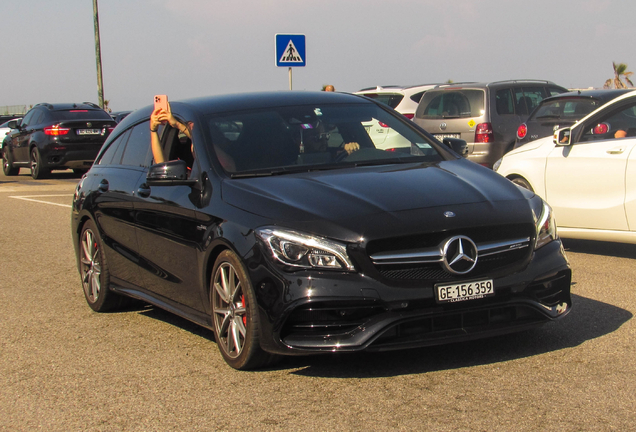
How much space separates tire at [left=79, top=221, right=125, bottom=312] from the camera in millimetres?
6879

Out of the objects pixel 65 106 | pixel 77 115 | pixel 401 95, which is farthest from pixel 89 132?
pixel 401 95

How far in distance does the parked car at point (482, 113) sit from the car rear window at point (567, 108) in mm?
1251

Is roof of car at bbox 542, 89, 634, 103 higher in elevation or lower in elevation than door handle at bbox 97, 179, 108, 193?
higher

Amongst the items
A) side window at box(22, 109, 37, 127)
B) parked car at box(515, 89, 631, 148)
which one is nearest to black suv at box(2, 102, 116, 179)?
side window at box(22, 109, 37, 127)

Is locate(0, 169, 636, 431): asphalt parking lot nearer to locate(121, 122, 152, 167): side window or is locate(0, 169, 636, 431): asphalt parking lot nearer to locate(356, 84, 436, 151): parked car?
locate(121, 122, 152, 167): side window

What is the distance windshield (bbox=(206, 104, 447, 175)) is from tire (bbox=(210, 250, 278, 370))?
2.42ft

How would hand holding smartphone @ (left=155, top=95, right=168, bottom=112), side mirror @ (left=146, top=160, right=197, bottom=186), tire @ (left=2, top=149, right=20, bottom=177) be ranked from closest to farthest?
side mirror @ (left=146, top=160, right=197, bottom=186), hand holding smartphone @ (left=155, top=95, right=168, bottom=112), tire @ (left=2, top=149, right=20, bottom=177)

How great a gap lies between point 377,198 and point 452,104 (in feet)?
37.6

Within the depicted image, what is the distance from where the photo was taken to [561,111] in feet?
45.6

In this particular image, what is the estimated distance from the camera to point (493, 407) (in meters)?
4.15

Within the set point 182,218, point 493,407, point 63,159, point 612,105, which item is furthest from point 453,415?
point 63,159

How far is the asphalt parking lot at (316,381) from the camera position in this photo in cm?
411

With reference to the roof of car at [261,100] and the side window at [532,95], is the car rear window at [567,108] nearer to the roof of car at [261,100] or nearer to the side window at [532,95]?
the side window at [532,95]

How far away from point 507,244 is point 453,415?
3.65ft
